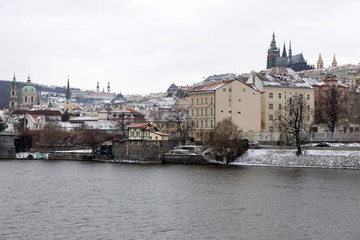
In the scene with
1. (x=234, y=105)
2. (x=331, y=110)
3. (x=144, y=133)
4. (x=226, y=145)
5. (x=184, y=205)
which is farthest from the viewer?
(x=331, y=110)

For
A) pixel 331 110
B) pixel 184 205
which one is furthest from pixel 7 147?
pixel 184 205

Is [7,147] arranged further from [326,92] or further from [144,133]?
[326,92]

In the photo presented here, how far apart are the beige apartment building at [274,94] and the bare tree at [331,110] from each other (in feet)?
5.94

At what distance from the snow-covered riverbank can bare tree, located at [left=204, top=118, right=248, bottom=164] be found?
0.89m

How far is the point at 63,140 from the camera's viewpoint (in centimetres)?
9306

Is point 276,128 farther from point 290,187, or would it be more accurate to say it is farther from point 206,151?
point 290,187

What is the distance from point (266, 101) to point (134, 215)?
172 ft

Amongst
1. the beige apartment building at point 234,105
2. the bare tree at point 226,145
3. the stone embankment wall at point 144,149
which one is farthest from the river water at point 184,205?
the beige apartment building at point 234,105

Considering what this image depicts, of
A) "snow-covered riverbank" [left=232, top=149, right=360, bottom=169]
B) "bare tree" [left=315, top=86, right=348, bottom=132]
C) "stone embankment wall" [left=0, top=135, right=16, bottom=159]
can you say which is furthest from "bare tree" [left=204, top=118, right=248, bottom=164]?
"stone embankment wall" [left=0, top=135, right=16, bottom=159]

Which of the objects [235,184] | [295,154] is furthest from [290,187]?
[295,154]

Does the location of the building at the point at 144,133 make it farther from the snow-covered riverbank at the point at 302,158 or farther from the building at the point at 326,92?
the building at the point at 326,92

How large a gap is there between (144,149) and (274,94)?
22.5 meters

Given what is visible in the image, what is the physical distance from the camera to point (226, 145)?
61.9m

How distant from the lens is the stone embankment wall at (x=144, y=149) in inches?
2749
